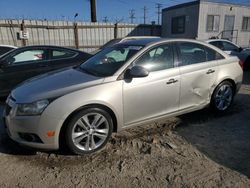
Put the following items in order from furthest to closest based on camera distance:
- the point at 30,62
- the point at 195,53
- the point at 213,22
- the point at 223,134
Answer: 1. the point at 213,22
2. the point at 30,62
3. the point at 195,53
4. the point at 223,134

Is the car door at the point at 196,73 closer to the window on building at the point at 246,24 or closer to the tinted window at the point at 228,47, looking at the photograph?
the tinted window at the point at 228,47

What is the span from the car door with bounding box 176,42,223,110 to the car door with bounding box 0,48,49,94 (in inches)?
142

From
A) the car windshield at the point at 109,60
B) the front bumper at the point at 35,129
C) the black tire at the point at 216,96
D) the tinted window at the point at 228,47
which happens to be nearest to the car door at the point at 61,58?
the car windshield at the point at 109,60

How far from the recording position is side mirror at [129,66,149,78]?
3232 millimetres

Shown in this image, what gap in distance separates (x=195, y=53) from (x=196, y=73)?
Answer: 1.30 feet

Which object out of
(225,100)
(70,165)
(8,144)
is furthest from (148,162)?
(225,100)

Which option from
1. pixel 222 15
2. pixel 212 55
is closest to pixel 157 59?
pixel 212 55

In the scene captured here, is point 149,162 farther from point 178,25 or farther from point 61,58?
point 178,25

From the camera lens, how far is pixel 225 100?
14.9 feet

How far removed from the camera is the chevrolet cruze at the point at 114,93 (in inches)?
114

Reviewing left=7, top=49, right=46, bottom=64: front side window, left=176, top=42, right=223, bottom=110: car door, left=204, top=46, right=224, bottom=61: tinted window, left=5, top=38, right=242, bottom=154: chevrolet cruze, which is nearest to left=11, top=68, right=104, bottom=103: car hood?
left=5, top=38, right=242, bottom=154: chevrolet cruze

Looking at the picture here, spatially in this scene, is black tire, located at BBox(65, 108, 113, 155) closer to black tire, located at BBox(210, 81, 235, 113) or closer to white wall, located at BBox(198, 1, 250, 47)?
black tire, located at BBox(210, 81, 235, 113)

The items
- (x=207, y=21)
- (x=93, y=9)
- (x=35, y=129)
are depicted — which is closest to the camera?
(x=35, y=129)

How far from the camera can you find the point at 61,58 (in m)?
6.18
